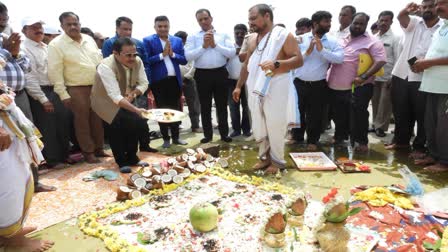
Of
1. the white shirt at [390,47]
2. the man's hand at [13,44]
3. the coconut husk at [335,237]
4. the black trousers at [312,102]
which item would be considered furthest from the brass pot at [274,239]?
the white shirt at [390,47]

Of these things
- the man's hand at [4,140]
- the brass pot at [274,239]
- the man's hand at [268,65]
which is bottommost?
the brass pot at [274,239]

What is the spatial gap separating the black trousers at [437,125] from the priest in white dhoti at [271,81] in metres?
1.94

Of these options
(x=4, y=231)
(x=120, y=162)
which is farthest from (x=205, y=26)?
(x=4, y=231)

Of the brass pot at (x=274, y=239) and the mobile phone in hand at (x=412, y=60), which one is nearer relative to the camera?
the brass pot at (x=274, y=239)

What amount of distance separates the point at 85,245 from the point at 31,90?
2.64 metres

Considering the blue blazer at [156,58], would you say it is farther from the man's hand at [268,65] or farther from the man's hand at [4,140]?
the man's hand at [4,140]

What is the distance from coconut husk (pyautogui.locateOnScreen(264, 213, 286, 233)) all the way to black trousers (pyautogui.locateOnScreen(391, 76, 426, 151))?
385cm

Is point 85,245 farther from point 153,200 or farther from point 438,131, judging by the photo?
point 438,131

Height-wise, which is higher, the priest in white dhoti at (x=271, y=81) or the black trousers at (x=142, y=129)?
the priest in white dhoti at (x=271, y=81)

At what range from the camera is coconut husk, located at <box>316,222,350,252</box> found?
2.51 meters

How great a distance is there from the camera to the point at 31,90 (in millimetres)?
4559

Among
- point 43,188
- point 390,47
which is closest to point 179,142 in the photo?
point 43,188

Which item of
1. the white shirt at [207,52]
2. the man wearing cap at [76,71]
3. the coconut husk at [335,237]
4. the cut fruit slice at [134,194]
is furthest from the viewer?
the white shirt at [207,52]

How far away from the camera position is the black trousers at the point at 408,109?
5.18 m
